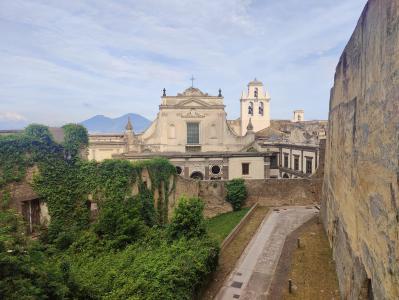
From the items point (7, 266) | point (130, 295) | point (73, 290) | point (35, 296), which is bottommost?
point (130, 295)

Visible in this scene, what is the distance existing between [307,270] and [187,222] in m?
6.02

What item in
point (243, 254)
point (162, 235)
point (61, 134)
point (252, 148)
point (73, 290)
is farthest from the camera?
point (252, 148)

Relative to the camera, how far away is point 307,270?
1309cm

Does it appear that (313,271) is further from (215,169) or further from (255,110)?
(255,110)

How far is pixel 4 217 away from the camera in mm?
10055

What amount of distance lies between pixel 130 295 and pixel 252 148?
2774 centimetres

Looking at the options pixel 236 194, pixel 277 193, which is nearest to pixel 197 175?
pixel 236 194

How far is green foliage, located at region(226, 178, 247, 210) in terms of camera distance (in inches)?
954

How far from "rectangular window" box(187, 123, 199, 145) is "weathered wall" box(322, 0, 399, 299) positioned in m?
24.8

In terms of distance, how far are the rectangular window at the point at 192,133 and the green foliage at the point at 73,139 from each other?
20346 mm

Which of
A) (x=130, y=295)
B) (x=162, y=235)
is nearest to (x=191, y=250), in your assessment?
(x=162, y=235)

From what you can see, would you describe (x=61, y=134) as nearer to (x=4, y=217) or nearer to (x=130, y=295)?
(x=4, y=217)

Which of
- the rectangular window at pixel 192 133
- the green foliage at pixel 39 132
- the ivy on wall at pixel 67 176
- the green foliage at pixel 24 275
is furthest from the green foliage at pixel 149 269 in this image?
the rectangular window at pixel 192 133

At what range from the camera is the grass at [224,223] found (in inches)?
736
